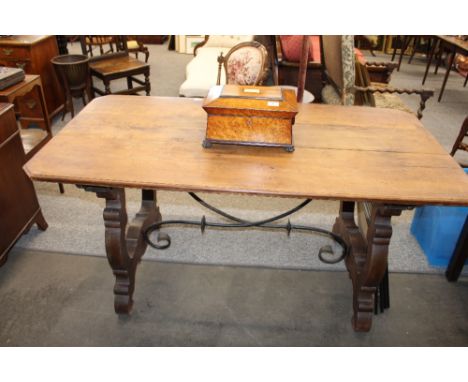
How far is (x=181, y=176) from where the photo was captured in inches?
57.1

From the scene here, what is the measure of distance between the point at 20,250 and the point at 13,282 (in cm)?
29

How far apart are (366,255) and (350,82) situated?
63.1 inches

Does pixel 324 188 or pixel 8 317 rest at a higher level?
pixel 324 188

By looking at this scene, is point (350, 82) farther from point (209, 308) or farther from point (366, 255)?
point (209, 308)

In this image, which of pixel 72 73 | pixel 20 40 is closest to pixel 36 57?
pixel 20 40

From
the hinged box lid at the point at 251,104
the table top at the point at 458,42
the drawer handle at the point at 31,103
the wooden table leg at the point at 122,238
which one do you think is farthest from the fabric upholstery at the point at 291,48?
the drawer handle at the point at 31,103

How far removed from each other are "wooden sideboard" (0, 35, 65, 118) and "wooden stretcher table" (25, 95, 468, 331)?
Answer: 2247mm

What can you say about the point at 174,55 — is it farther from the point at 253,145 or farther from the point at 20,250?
the point at 253,145

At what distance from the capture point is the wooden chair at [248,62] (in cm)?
229

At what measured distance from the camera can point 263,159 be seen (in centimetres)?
159

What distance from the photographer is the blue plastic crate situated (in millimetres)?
2303

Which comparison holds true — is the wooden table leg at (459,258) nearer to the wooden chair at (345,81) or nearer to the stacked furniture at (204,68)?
the wooden chair at (345,81)

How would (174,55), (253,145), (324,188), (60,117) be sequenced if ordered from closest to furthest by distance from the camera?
(324,188) → (253,145) → (60,117) → (174,55)

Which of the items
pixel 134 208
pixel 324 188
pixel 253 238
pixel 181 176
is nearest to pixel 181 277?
pixel 253 238
